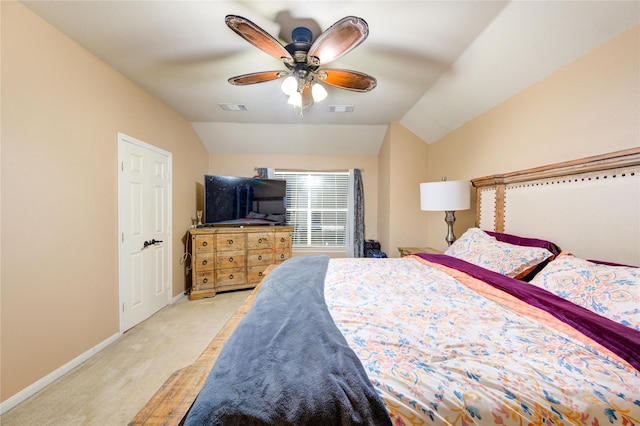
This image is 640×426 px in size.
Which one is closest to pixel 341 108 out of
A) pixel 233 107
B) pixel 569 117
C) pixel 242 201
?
pixel 233 107

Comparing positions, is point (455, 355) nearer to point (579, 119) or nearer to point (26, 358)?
point (579, 119)

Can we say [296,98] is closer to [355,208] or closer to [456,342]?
[456,342]

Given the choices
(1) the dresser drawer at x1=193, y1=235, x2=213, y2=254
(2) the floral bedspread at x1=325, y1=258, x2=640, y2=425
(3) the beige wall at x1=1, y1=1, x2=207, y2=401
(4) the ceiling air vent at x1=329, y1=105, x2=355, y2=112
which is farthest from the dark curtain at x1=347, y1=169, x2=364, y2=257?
(3) the beige wall at x1=1, y1=1, x2=207, y2=401

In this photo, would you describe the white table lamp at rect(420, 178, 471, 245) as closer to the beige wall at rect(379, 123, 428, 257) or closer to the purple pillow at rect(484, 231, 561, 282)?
the purple pillow at rect(484, 231, 561, 282)

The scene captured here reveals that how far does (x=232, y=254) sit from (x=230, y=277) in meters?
0.33

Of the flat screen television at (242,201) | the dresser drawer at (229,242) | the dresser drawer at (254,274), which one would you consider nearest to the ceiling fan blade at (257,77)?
the flat screen television at (242,201)

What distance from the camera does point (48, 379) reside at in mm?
1613

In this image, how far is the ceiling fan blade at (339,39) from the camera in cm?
124

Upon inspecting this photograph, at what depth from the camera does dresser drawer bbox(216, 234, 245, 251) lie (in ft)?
10.8

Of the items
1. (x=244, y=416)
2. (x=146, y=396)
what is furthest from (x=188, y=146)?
(x=244, y=416)

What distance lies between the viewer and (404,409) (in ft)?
2.02

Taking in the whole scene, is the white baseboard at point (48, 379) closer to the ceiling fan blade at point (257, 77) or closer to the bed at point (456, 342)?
the bed at point (456, 342)

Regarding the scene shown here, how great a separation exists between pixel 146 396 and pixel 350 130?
12.5 feet

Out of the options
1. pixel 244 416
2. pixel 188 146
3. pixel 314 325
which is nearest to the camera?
pixel 244 416
